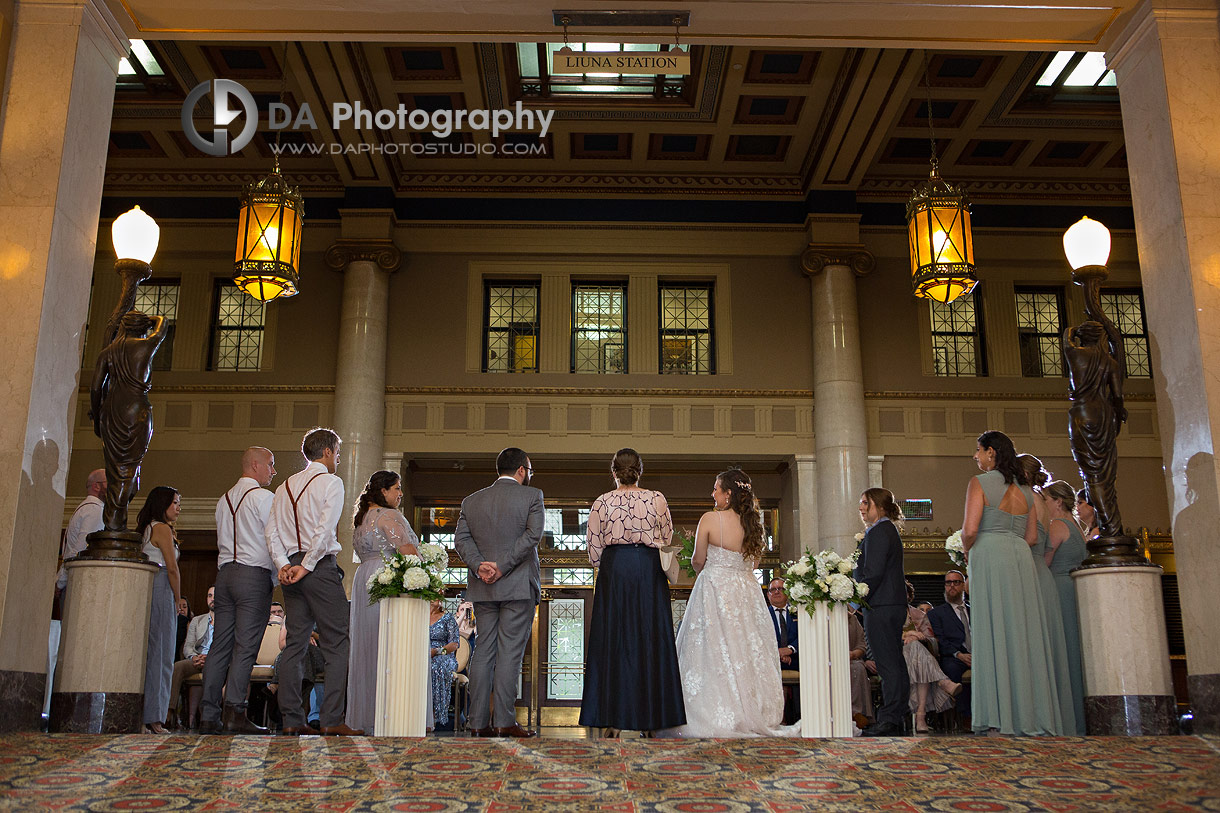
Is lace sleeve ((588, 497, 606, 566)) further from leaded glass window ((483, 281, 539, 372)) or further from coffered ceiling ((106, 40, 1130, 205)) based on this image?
leaded glass window ((483, 281, 539, 372))

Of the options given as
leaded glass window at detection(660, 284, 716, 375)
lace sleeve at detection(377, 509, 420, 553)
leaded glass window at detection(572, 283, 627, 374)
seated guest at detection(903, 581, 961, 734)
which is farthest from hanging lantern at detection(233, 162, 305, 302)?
leaded glass window at detection(660, 284, 716, 375)

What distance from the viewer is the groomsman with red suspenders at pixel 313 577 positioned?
6184 mm

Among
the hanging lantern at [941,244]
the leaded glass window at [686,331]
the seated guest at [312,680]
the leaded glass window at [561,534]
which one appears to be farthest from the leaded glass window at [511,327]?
the hanging lantern at [941,244]

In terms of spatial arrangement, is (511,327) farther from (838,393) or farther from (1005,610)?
(1005,610)

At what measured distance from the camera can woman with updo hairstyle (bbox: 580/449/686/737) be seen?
637 centimetres

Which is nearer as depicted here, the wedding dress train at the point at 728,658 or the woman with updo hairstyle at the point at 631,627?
the woman with updo hairstyle at the point at 631,627

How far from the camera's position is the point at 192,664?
9289 millimetres

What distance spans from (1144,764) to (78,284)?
20.8ft

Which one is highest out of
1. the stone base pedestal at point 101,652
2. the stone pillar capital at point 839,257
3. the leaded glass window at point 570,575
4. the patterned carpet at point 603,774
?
the stone pillar capital at point 839,257

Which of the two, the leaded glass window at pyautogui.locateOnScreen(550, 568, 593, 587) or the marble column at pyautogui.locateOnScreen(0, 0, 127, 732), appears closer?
the marble column at pyautogui.locateOnScreen(0, 0, 127, 732)

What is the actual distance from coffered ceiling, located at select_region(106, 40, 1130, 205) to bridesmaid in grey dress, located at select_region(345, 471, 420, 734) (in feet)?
25.5

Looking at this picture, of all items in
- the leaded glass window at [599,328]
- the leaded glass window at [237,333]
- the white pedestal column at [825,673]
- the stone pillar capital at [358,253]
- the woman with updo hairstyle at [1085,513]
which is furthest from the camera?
the leaded glass window at [599,328]

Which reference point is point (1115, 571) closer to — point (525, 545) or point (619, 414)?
point (525, 545)

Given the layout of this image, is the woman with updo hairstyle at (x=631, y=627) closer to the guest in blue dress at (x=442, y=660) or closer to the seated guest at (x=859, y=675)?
the guest in blue dress at (x=442, y=660)
